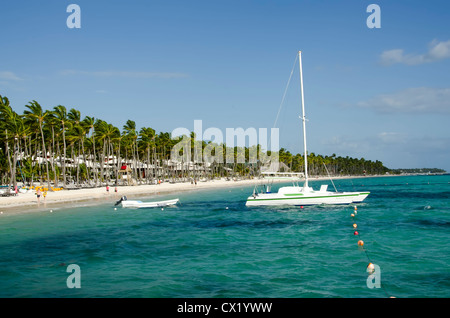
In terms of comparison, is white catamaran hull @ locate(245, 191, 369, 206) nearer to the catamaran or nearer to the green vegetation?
the catamaran

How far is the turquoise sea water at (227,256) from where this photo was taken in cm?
1357

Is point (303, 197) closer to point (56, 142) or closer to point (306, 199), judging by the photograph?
point (306, 199)

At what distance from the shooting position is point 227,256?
747 inches

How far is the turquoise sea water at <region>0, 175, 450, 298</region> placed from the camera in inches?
534

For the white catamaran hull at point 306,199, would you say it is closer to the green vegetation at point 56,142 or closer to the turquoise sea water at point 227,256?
the turquoise sea water at point 227,256

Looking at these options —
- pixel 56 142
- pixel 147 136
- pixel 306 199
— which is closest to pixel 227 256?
pixel 306 199

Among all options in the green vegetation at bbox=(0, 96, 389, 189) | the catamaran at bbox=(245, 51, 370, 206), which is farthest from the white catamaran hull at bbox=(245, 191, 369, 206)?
the green vegetation at bbox=(0, 96, 389, 189)

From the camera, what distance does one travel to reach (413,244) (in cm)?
2136

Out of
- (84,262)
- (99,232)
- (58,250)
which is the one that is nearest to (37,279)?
(84,262)

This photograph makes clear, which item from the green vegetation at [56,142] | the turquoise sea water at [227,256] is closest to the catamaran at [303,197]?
the turquoise sea water at [227,256]

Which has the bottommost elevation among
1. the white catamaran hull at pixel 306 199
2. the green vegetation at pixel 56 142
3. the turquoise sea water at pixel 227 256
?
the turquoise sea water at pixel 227 256

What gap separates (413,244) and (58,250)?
20700 millimetres
